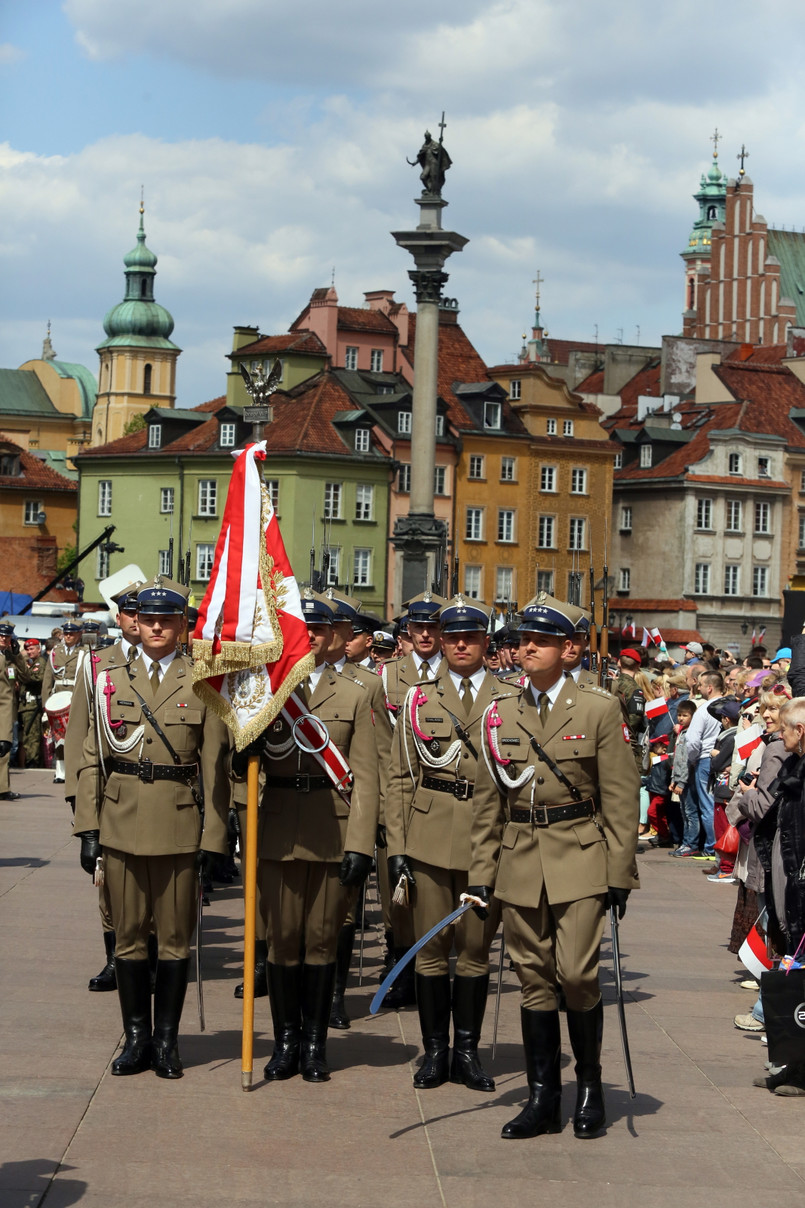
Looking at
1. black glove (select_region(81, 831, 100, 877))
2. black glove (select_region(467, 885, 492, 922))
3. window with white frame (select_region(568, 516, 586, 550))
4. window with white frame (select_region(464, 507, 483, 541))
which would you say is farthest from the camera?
window with white frame (select_region(568, 516, 586, 550))

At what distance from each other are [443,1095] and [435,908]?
2.76 feet

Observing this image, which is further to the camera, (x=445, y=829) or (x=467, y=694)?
(x=467, y=694)

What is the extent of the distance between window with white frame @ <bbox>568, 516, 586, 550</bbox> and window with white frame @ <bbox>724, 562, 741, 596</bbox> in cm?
607

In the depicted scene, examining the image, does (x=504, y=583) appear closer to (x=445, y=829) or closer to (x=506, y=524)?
(x=506, y=524)

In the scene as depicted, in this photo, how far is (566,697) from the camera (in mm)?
7473

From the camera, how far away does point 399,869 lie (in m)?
8.36

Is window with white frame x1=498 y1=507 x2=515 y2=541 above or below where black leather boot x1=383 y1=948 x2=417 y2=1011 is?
above

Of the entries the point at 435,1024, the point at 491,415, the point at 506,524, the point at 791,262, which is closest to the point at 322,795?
the point at 435,1024

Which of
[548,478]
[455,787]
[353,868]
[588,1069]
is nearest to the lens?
[588,1069]

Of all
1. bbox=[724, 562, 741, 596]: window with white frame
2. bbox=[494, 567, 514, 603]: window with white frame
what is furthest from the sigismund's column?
bbox=[724, 562, 741, 596]: window with white frame

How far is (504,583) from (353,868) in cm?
6864

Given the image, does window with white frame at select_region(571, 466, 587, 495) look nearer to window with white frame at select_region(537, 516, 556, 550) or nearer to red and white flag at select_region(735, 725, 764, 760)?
window with white frame at select_region(537, 516, 556, 550)

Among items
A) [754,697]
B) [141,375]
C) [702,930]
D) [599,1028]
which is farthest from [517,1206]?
[141,375]

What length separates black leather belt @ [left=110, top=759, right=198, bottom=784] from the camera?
8.23m
